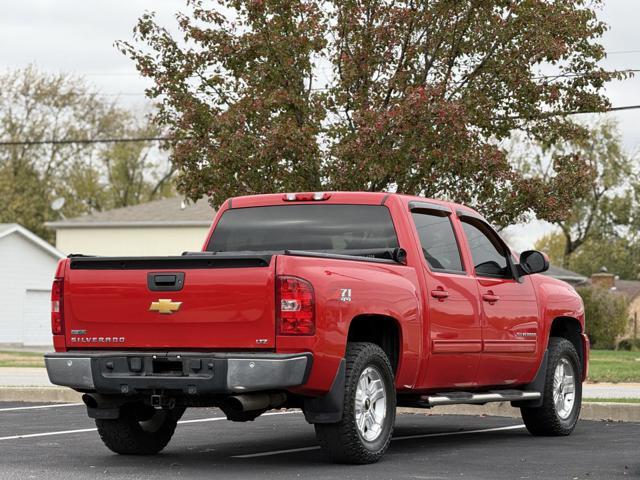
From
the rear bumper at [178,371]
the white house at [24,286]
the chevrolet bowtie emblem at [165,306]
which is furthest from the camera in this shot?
the white house at [24,286]

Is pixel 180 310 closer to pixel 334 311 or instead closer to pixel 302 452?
pixel 334 311

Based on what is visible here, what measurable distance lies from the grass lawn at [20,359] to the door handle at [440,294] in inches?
808

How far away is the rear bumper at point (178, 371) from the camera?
933 cm

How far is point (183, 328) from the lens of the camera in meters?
9.70

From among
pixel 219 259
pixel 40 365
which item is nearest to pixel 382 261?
pixel 219 259

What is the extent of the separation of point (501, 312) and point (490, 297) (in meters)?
0.26

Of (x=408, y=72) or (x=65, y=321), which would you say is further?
(x=408, y=72)

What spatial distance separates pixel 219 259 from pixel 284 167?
986 cm

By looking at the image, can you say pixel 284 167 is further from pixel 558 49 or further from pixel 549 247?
pixel 549 247

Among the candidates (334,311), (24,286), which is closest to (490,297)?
(334,311)

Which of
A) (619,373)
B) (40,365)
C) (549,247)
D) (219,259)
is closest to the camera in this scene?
(219,259)

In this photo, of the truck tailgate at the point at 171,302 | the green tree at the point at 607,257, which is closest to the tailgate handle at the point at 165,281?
the truck tailgate at the point at 171,302

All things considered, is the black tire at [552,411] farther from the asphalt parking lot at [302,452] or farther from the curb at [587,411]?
the curb at [587,411]

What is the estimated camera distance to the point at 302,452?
11172 mm
